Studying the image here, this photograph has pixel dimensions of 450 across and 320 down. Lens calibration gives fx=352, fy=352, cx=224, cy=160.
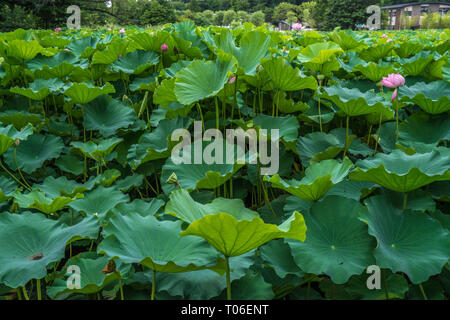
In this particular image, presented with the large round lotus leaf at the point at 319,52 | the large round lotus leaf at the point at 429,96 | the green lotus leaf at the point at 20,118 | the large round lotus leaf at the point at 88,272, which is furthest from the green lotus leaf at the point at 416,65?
the green lotus leaf at the point at 20,118

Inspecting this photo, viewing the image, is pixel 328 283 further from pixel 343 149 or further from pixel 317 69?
pixel 317 69

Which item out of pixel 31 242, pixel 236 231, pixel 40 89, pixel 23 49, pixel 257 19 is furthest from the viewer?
pixel 257 19

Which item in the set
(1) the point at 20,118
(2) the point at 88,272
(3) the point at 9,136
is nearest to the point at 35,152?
(1) the point at 20,118

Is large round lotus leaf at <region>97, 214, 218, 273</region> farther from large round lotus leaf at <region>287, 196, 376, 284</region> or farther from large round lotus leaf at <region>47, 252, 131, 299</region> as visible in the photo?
large round lotus leaf at <region>287, 196, 376, 284</region>

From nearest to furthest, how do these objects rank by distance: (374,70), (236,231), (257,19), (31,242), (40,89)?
(236,231), (31,242), (374,70), (40,89), (257,19)

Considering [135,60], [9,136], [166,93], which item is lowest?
[9,136]

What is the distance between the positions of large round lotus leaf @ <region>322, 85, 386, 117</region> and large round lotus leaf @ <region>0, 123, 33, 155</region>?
3.19 ft

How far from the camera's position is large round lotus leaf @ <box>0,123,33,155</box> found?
3.44ft

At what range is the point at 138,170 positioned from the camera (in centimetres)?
124

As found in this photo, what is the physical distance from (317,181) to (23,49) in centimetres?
149

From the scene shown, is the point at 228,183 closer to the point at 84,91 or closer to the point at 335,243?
the point at 335,243

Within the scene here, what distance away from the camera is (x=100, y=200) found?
104 centimetres

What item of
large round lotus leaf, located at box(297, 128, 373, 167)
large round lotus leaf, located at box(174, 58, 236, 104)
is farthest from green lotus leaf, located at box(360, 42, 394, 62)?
large round lotus leaf, located at box(174, 58, 236, 104)
